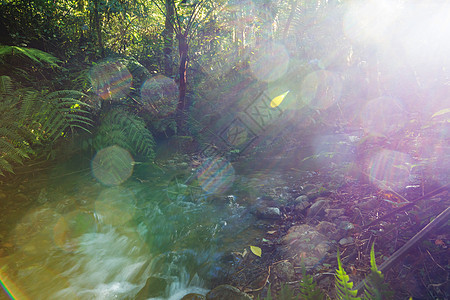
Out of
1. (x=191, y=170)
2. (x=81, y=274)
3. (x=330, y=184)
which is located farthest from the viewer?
(x=191, y=170)

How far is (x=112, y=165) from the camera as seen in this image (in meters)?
3.54

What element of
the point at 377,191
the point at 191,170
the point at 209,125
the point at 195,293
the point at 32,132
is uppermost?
the point at 32,132

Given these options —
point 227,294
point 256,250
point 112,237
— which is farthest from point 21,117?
point 256,250

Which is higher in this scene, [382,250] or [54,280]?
[54,280]

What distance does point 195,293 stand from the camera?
2.02 meters

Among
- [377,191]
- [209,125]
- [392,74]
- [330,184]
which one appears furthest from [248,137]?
[392,74]

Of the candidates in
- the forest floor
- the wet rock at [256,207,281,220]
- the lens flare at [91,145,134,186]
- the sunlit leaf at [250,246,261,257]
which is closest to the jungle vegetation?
the lens flare at [91,145,134,186]

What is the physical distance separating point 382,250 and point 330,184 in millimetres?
1581

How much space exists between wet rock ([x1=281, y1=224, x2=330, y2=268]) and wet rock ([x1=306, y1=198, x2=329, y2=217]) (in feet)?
0.72

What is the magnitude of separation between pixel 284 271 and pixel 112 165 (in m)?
2.67

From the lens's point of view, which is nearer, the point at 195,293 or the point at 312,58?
the point at 195,293

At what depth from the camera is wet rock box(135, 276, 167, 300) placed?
2092 millimetres

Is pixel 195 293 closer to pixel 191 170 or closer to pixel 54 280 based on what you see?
pixel 54 280

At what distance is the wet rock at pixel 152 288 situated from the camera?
6.86 ft
